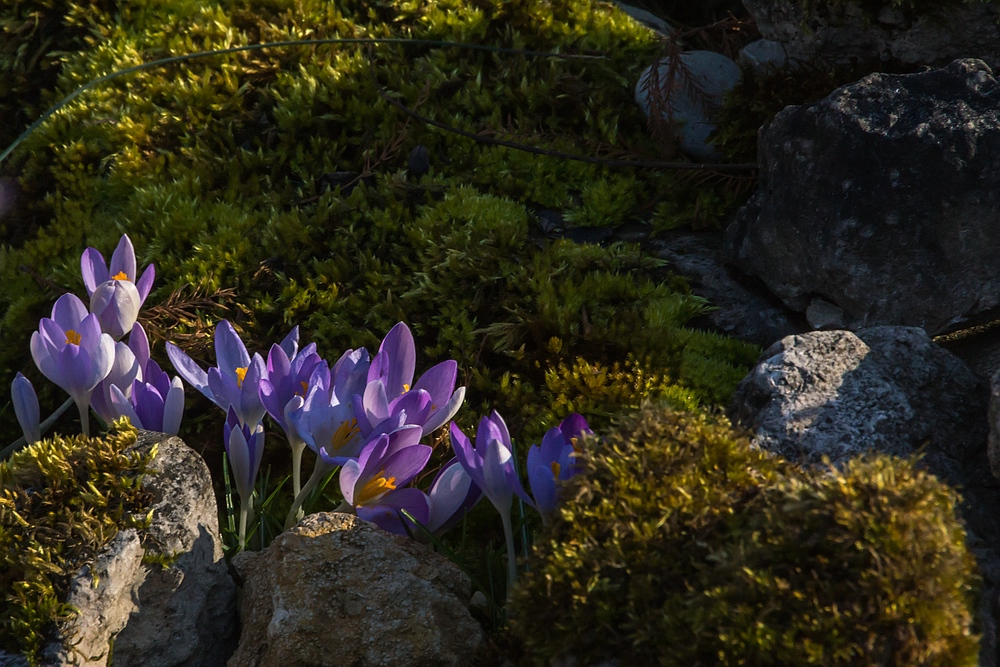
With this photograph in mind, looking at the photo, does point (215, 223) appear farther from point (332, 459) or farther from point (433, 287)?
point (332, 459)

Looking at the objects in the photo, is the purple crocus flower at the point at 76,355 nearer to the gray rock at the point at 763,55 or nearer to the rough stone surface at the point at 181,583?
the rough stone surface at the point at 181,583

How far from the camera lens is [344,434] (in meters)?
2.46

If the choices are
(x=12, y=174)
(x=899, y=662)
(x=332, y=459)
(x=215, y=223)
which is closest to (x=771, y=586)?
(x=899, y=662)

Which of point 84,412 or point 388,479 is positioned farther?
point 84,412

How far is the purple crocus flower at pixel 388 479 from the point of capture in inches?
89.6

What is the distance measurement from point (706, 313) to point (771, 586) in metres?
1.87

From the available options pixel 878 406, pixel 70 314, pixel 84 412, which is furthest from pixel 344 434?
pixel 878 406

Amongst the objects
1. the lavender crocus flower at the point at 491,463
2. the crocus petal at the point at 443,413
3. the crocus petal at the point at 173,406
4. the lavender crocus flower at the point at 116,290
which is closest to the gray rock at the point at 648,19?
the crocus petal at the point at 443,413

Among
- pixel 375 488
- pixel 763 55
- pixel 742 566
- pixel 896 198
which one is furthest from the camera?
→ pixel 763 55

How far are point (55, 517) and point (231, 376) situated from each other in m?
0.63

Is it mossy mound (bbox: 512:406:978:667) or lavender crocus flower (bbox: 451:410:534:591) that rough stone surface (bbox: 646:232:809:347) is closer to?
lavender crocus flower (bbox: 451:410:534:591)

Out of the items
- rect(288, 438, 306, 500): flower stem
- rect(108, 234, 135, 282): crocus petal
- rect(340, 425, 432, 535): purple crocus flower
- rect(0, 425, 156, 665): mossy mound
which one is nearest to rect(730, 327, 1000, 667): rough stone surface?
rect(340, 425, 432, 535): purple crocus flower

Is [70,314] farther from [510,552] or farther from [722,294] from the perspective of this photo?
[722,294]

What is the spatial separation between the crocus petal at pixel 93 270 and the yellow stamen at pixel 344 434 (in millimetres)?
1053
